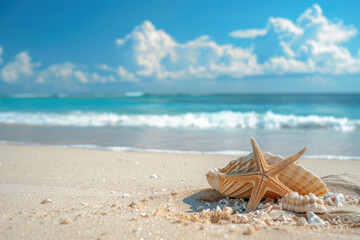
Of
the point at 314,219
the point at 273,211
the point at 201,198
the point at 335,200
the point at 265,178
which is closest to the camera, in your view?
the point at 314,219

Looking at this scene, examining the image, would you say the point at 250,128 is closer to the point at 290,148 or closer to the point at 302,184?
the point at 290,148

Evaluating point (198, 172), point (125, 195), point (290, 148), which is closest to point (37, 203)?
point (125, 195)

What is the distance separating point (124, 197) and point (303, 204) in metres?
1.97

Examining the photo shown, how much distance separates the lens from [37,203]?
10.4ft

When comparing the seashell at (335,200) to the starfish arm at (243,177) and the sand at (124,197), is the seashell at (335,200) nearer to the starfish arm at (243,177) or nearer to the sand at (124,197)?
the sand at (124,197)

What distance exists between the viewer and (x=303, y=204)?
2893 millimetres

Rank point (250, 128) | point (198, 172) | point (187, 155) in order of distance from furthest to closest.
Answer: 1. point (250, 128)
2. point (187, 155)
3. point (198, 172)

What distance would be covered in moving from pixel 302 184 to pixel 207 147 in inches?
179

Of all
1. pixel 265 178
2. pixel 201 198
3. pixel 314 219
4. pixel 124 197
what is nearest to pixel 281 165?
pixel 265 178

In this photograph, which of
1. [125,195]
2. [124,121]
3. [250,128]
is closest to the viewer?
[125,195]

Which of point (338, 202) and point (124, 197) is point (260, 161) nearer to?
point (338, 202)

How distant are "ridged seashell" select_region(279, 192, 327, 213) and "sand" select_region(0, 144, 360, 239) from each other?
0.33ft

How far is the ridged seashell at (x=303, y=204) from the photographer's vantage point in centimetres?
284

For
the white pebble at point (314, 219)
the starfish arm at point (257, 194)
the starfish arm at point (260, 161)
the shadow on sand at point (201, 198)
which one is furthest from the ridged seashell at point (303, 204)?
the shadow on sand at point (201, 198)
